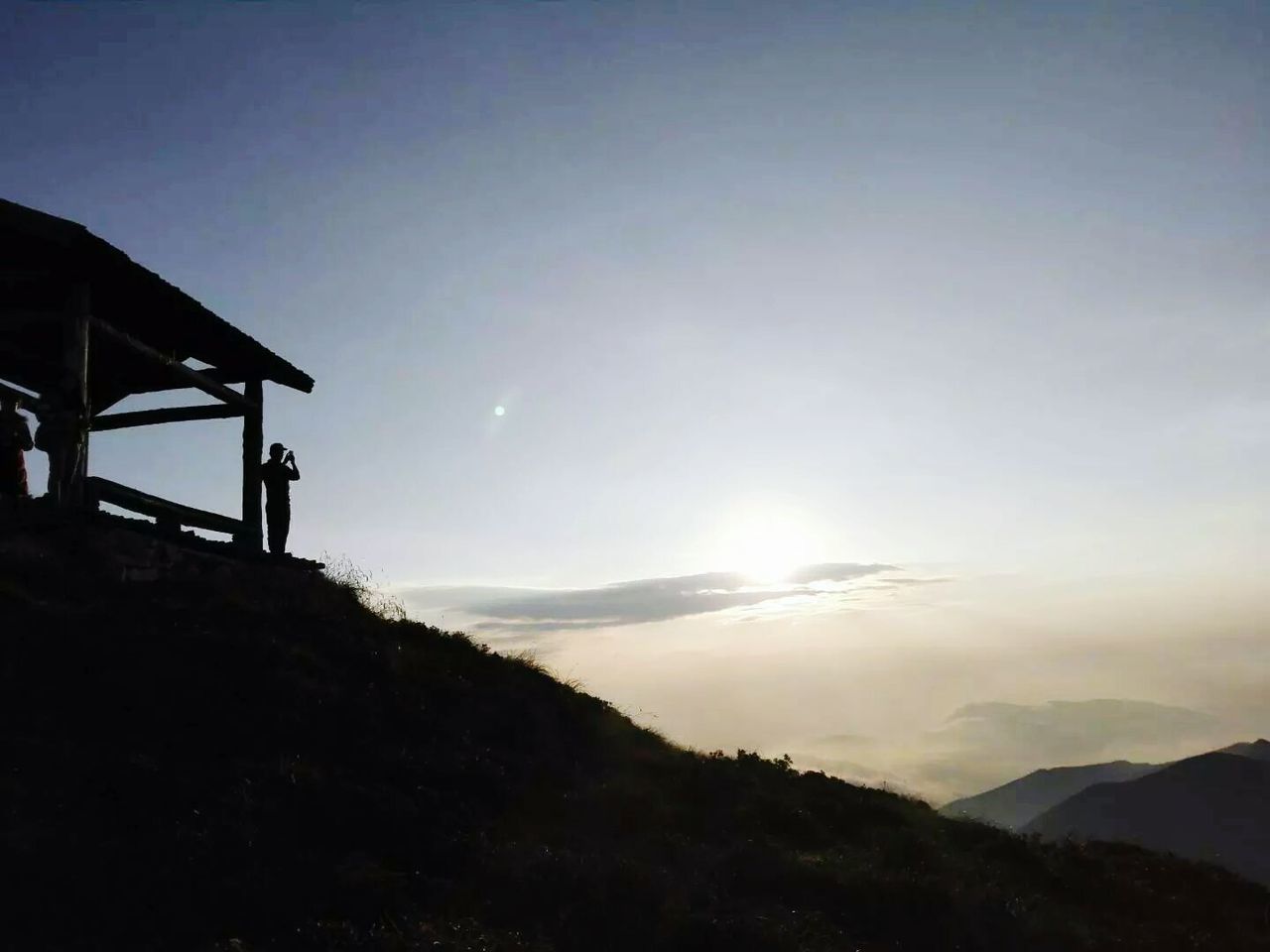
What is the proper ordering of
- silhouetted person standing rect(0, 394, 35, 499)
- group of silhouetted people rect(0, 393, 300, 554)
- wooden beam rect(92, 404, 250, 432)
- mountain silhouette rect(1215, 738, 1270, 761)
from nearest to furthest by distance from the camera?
group of silhouetted people rect(0, 393, 300, 554), silhouetted person standing rect(0, 394, 35, 499), wooden beam rect(92, 404, 250, 432), mountain silhouette rect(1215, 738, 1270, 761)

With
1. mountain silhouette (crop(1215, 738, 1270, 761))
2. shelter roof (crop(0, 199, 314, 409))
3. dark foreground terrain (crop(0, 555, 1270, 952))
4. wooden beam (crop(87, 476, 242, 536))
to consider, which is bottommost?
mountain silhouette (crop(1215, 738, 1270, 761))

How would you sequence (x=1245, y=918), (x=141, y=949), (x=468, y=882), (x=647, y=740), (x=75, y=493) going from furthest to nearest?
(x=647, y=740) < (x=1245, y=918) < (x=75, y=493) < (x=468, y=882) < (x=141, y=949)

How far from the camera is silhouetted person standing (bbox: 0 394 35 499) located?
541 inches

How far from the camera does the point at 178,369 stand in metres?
14.8

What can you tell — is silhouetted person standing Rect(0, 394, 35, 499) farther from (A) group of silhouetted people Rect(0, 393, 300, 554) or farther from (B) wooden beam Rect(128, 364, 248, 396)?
(B) wooden beam Rect(128, 364, 248, 396)

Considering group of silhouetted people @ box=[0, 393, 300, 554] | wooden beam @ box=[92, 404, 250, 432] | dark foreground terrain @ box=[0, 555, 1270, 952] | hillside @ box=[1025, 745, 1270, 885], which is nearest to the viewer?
dark foreground terrain @ box=[0, 555, 1270, 952]

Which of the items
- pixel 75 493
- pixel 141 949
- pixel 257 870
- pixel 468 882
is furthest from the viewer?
pixel 75 493

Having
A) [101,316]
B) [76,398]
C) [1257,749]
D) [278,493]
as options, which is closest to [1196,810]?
[1257,749]

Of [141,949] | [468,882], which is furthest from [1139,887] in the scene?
[141,949]

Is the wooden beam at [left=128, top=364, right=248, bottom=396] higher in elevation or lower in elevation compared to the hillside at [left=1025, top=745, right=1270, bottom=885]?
higher

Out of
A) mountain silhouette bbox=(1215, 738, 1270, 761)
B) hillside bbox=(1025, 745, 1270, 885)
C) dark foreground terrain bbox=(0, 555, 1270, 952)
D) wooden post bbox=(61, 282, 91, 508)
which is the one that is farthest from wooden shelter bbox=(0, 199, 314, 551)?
mountain silhouette bbox=(1215, 738, 1270, 761)

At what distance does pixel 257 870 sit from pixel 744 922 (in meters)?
4.15

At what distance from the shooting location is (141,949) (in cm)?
611

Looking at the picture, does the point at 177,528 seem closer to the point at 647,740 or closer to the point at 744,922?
the point at 647,740
